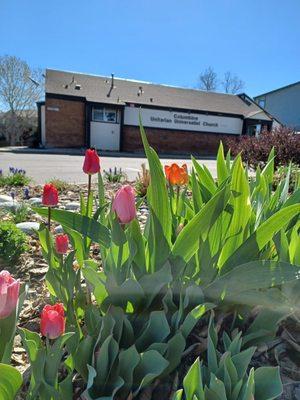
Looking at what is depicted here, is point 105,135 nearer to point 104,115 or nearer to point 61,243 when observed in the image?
point 104,115

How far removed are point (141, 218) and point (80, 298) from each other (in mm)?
2478

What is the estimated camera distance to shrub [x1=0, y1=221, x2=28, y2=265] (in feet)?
7.77

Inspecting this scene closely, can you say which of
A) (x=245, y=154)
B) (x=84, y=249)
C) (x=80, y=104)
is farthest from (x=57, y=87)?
(x=84, y=249)

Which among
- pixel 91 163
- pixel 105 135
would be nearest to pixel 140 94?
pixel 105 135

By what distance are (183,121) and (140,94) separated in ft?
12.6

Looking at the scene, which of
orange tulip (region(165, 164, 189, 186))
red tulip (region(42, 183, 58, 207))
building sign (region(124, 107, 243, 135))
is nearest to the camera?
red tulip (region(42, 183, 58, 207))

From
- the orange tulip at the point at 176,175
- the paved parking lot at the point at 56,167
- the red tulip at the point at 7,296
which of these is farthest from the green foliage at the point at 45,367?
the paved parking lot at the point at 56,167

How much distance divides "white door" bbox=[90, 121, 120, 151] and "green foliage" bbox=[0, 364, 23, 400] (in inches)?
967

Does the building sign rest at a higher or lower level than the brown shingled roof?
lower

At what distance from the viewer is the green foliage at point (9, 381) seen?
0.90 m

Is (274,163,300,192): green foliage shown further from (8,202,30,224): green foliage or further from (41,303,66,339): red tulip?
(8,202,30,224): green foliage

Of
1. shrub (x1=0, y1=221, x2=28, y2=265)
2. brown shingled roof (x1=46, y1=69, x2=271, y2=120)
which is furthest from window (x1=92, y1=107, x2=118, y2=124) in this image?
shrub (x1=0, y1=221, x2=28, y2=265)

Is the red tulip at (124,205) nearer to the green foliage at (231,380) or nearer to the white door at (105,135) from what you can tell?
the green foliage at (231,380)

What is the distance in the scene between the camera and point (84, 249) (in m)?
1.57
